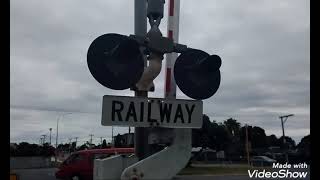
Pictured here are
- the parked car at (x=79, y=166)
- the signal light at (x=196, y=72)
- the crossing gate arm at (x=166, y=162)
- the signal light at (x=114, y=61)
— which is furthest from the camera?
the parked car at (x=79, y=166)

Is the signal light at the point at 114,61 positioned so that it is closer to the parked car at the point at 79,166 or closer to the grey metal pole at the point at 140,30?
the grey metal pole at the point at 140,30

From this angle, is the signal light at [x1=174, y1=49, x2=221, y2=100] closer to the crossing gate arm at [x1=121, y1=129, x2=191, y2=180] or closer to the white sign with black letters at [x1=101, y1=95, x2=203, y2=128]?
the white sign with black letters at [x1=101, y1=95, x2=203, y2=128]

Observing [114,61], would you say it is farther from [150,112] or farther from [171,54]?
[171,54]

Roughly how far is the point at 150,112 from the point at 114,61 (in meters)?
0.53

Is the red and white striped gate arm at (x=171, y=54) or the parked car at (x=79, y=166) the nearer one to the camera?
the red and white striped gate arm at (x=171, y=54)

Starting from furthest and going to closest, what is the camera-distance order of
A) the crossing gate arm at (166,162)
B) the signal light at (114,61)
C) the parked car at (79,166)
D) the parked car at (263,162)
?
1. the parked car at (263,162)
2. the parked car at (79,166)
3. the crossing gate arm at (166,162)
4. the signal light at (114,61)

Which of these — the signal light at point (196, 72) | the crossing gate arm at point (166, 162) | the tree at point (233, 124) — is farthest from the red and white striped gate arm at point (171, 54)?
the tree at point (233, 124)

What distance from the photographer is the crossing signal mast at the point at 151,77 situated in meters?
4.13

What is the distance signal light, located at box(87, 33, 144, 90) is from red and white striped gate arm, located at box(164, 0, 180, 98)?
516mm

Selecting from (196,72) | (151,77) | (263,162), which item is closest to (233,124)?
(263,162)

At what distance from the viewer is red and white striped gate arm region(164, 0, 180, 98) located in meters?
4.60

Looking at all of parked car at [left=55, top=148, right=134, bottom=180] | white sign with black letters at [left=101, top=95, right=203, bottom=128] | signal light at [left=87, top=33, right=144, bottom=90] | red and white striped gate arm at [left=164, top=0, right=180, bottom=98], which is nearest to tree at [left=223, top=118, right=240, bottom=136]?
parked car at [left=55, top=148, right=134, bottom=180]
